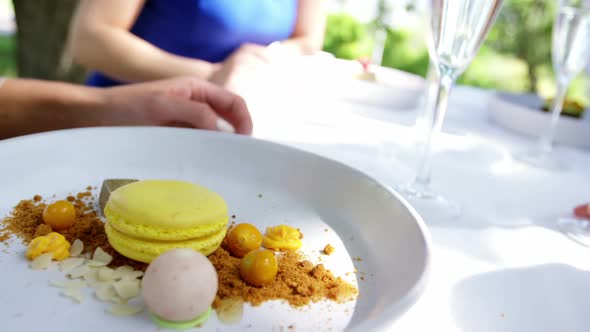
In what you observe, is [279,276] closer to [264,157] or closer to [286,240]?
[286,240]

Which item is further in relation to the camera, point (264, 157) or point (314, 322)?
point (264, 157)

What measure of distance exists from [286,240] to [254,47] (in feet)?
2.79

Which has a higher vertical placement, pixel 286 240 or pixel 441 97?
pixel 441 97

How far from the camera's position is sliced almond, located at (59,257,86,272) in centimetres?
43

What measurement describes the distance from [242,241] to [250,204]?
0.12 metres

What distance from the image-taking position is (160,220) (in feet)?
1.47

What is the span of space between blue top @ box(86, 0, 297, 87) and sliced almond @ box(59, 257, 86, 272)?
108 centimetres

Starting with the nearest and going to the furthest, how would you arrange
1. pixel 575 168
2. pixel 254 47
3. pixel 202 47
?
pixel 575 168 < pixel 254 47 < pixel 202 47

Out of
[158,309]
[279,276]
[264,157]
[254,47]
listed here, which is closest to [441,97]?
[264,157]

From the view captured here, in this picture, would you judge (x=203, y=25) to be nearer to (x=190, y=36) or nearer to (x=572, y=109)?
(x=190, y=36)

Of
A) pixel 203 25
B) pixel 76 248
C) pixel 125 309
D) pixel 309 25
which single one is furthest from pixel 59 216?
pixel 309 25

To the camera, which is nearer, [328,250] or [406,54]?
[328,250]

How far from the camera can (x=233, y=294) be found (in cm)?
42

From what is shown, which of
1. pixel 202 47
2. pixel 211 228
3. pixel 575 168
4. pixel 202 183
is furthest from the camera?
pixel 202 47
